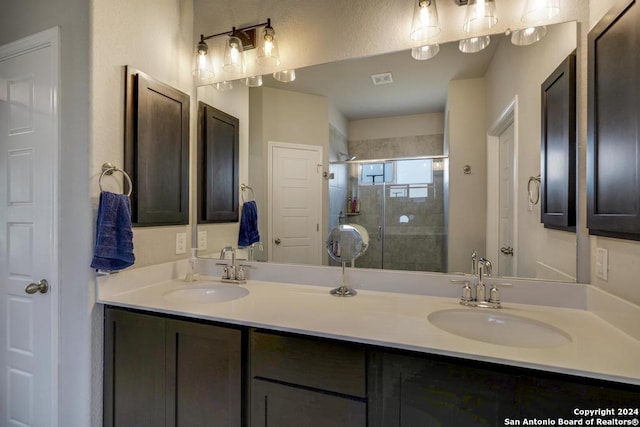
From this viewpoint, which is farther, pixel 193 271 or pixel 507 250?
pixel 193 271

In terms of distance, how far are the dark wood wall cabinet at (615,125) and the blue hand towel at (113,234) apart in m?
1.89

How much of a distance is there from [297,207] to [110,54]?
119 centimetres

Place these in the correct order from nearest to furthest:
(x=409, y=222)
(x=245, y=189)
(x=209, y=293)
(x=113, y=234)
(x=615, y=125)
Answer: (x=615, y=125), (x=113, y=234), (x=409, y=222), (x=209, y=293), (x=245, y=189)

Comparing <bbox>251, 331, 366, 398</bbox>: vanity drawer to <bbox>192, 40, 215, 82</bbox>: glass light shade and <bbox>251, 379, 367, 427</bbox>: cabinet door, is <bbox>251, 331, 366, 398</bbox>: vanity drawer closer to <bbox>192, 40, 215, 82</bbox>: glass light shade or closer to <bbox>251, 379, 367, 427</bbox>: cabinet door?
<bbox>251, 379, 367, 427</bbox>: cabinet door

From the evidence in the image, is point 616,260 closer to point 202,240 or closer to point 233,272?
point 233,272

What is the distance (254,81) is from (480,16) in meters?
1.23

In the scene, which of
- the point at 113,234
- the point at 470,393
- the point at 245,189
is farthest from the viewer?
the point at 245,189

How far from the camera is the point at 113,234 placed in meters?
1.35

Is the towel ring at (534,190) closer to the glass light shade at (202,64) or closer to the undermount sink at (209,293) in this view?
the undermount sink at (209,293)

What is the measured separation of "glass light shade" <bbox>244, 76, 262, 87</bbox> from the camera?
1820 millimetres

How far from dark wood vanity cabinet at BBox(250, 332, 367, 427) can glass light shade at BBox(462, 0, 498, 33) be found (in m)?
1.48

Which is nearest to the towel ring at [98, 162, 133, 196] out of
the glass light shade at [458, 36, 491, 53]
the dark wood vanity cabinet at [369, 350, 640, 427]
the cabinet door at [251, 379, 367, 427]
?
the cabinet door at [251, 379, 367, 427]

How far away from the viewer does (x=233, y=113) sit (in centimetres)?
195

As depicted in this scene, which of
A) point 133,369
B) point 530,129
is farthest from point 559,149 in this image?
point 133,369
